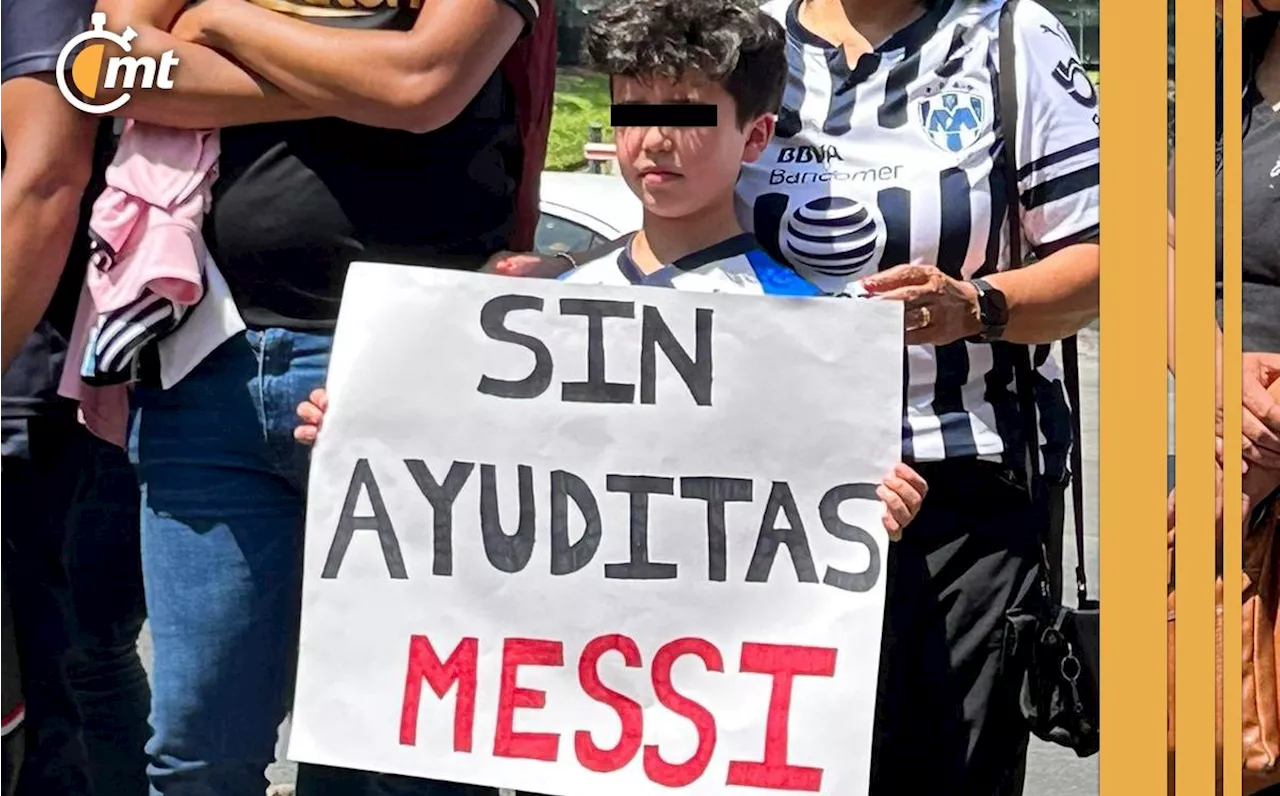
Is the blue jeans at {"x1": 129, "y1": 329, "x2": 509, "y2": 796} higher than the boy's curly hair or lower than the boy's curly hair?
lower

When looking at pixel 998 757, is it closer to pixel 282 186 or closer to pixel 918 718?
pixel 918 718

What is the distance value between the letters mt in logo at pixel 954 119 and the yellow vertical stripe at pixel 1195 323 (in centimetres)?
31

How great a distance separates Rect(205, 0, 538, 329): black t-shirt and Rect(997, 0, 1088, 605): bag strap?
0.57 meters

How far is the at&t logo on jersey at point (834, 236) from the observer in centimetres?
237

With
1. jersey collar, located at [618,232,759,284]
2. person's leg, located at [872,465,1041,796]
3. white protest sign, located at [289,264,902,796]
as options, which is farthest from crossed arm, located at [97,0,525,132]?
person's leg, located at [872,465,1041,796]

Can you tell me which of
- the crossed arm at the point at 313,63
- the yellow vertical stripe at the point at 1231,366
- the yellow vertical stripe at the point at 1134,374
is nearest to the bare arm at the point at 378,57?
the crossed arm at the point at 313,63

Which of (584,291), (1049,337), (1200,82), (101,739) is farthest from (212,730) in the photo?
(1200,82)

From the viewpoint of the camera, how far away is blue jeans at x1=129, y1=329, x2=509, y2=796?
2.46 meters

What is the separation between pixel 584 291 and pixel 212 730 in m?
0.75

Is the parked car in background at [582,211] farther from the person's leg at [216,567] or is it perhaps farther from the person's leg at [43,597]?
the person's leg at [43,597]

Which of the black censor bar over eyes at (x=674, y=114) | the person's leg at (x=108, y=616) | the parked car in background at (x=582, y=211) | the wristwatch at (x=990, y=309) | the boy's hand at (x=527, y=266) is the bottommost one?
the person's leg at (x=108, y=616)

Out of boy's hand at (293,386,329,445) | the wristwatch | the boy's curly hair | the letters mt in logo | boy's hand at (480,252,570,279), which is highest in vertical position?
the boy's curly hair

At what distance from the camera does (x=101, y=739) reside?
2.93m

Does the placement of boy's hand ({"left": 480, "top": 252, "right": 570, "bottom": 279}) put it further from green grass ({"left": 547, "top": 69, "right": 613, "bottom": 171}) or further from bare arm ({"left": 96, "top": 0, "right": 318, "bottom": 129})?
bare arm ({"left": 96, "top": 0, "right": 318, "bottom": 129})
